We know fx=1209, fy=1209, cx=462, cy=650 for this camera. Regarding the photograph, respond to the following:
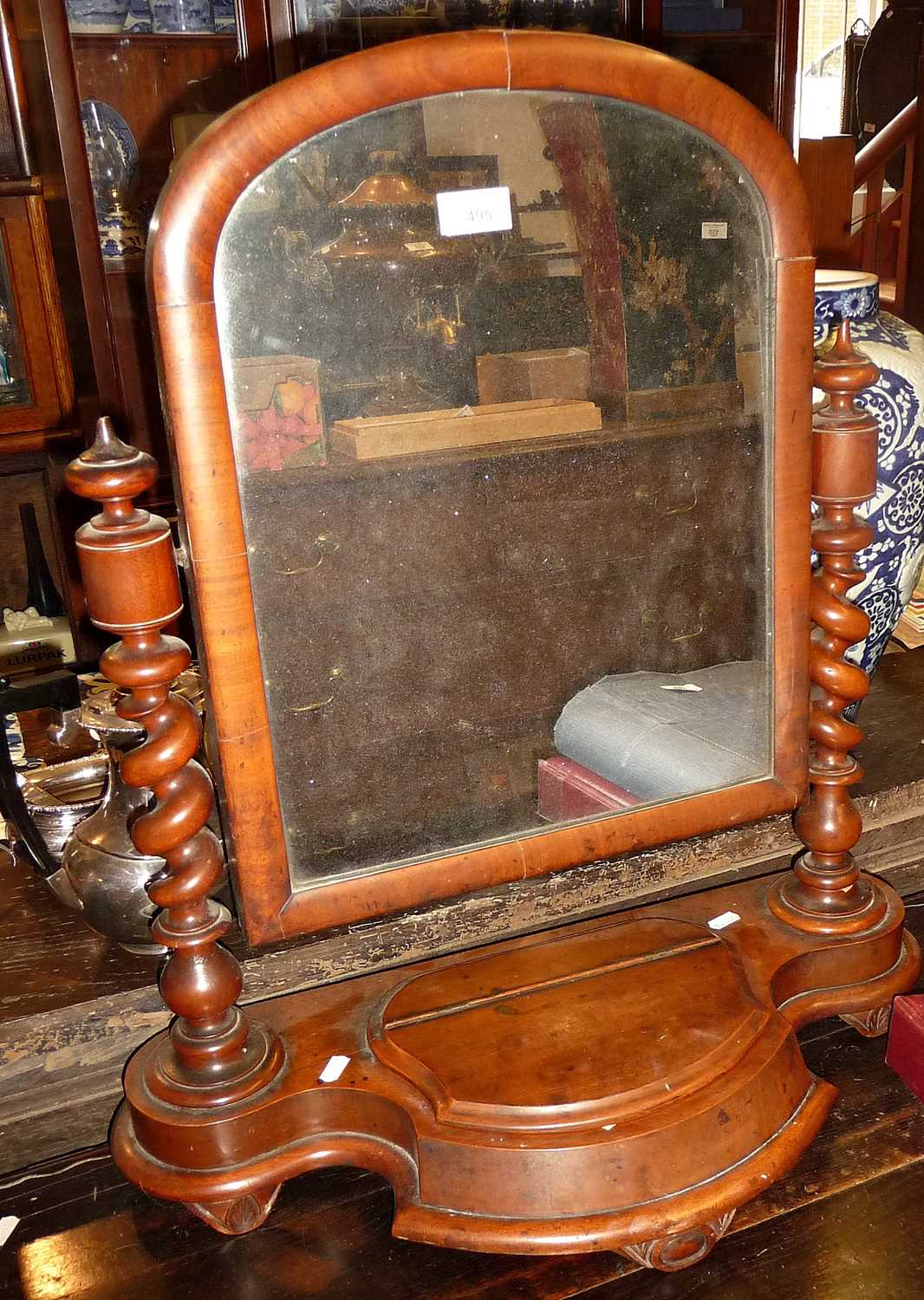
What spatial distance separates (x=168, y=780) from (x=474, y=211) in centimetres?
40

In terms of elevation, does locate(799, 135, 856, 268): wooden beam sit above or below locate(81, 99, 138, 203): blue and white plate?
below

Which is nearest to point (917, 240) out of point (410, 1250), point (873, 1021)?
point (873, 1021)

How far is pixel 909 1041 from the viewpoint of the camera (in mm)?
906

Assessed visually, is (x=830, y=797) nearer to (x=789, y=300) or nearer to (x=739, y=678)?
(x=739, y=678)

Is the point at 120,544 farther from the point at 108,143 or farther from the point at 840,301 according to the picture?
the point at 108,143

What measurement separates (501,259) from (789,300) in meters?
0.20

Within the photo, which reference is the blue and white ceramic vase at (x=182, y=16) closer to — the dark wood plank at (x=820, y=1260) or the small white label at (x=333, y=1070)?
the small white label at (x=333, y=1070)

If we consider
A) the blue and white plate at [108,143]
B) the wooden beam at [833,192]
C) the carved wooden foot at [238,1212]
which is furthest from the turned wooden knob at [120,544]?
the wooden beam at [833,192]

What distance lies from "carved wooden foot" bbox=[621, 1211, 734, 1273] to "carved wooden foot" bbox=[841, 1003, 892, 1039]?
243 mm

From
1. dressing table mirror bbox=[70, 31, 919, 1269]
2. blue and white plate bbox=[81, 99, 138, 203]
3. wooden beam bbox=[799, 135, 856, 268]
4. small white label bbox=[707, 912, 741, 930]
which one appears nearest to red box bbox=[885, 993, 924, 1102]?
dressing table mirror bbox=[70, 31, 919, 1269]

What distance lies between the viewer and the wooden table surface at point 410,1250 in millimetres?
767

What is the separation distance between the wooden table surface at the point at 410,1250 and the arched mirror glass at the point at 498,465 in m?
0.25

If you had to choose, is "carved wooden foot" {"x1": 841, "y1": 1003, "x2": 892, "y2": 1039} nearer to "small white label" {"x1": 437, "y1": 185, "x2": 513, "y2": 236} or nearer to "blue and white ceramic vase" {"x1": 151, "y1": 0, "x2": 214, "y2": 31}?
"small white label" {"x1": 437, "y1": 185, "x2": 513, "y2": 236}

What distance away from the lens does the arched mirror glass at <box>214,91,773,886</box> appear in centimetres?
72
